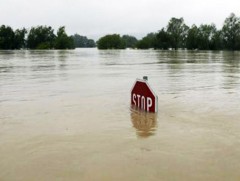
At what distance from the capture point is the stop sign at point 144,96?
314 inches

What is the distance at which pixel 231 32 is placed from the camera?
115 metres

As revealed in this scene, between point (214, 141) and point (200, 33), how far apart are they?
127 meters

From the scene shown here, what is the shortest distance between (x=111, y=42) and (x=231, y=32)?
214ft

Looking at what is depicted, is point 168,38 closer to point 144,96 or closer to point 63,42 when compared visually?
point 63,42

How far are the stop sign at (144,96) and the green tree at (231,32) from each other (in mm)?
110768

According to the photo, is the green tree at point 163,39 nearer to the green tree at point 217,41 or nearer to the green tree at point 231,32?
the green tree at point 217,41

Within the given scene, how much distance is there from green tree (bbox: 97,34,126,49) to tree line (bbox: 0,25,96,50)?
2151cm

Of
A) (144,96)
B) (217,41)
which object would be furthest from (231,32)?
(144,96)

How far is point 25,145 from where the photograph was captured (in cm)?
603

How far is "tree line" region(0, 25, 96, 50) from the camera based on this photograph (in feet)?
456

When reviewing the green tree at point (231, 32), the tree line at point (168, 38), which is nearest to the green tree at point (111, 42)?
the tree line at point (168, 38)

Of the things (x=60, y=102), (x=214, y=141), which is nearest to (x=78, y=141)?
(x=214, y=141)

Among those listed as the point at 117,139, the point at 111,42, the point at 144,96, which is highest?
the point at 111,42

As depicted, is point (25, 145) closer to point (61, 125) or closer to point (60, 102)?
point (61, 125)
